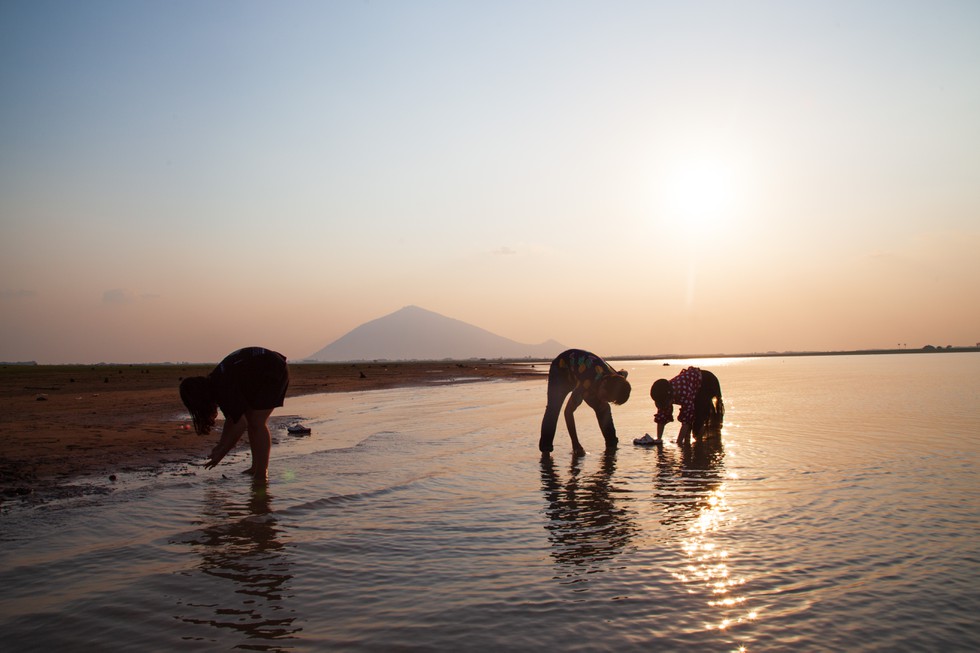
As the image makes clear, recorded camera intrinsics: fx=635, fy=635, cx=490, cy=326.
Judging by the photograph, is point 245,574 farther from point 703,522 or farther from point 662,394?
point 662,394

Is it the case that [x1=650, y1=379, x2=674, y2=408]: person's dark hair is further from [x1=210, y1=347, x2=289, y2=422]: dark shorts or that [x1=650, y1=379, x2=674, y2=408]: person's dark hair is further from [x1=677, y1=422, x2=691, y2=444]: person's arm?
[x1=210, y1=347, x2=289, y2=422]: dark shorts

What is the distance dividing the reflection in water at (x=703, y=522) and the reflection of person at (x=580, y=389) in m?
1.39

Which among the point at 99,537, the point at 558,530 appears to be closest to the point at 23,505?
the point at 99,537

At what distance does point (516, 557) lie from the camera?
18.3ft

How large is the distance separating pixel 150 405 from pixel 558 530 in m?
21.8

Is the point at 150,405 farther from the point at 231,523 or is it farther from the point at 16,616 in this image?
the point at 16,616

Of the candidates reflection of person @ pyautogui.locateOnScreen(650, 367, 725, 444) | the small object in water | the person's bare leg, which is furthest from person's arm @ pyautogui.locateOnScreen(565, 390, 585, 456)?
the person's bare leg

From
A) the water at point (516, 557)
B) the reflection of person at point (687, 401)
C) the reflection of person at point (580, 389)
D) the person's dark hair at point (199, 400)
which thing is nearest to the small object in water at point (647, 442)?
the reflection of person at point (687, 401)

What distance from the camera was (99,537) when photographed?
21.3 feet

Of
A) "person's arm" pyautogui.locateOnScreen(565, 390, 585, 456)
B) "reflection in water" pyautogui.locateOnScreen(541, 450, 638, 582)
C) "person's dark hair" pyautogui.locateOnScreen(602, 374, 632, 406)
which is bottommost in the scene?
"reflection in water" pyautogui.locateOnScreen(541, 450, 638, 582)

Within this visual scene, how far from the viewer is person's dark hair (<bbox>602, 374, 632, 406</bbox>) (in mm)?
11852

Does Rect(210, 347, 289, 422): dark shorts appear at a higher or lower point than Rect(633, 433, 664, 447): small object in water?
higher

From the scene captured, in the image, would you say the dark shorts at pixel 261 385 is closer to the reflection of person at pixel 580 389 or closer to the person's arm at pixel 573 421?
the reflection of person at pixel 580 389

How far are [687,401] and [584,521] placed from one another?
7.58 meters
